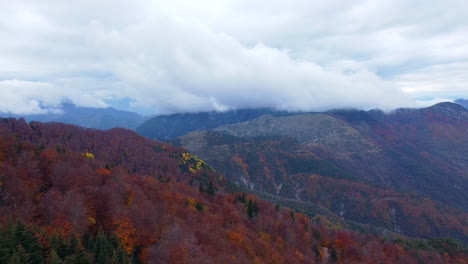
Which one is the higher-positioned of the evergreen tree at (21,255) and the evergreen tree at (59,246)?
the evergreen tree at (21,255)

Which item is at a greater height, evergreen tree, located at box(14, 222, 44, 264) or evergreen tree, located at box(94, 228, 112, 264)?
evergreen tree, located at box(14, 222, 44, 264)

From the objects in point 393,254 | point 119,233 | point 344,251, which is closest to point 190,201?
point 119,233

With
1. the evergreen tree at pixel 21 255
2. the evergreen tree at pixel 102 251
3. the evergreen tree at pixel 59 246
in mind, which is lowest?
the evergreen tree at pixel 102 251

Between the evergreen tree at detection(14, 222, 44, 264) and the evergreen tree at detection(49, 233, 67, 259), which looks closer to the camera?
the evergreen tree at detection(14, 222, 44, 264)

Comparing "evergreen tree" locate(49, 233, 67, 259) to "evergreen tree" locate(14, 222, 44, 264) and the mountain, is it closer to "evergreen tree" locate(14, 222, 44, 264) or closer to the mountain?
the mountain

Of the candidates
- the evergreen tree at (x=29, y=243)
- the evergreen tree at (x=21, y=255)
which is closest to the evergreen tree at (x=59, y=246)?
the evergreen tree at (x=29, y=243)

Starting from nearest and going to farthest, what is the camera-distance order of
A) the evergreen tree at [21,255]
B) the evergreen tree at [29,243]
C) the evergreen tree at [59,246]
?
the evergreen tree at [21,255]
the evergreen tree at [29,243]
the evergreen tree at [59,246]

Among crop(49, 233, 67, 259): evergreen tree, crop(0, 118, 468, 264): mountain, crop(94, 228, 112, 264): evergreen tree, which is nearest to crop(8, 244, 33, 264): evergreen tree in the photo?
crop(0, 118, 468, 264): mountain

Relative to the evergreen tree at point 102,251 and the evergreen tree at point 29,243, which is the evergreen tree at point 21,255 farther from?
the evergreen tree at point 102,251

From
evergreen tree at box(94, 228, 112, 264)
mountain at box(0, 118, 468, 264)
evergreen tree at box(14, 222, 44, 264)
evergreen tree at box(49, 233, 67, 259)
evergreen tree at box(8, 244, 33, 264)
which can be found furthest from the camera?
evergreen tree at box(94, 228, 112, 264)

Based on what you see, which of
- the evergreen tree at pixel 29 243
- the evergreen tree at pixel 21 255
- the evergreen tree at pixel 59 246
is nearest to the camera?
the evergreen tree at pixel 21 255

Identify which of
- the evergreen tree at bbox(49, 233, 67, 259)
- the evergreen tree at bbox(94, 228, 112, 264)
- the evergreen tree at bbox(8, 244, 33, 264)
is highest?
the evergreen tree at bbox(8, 244, 33, 264)

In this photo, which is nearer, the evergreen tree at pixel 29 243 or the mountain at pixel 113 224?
the evergreen tree at pixel 29 243
